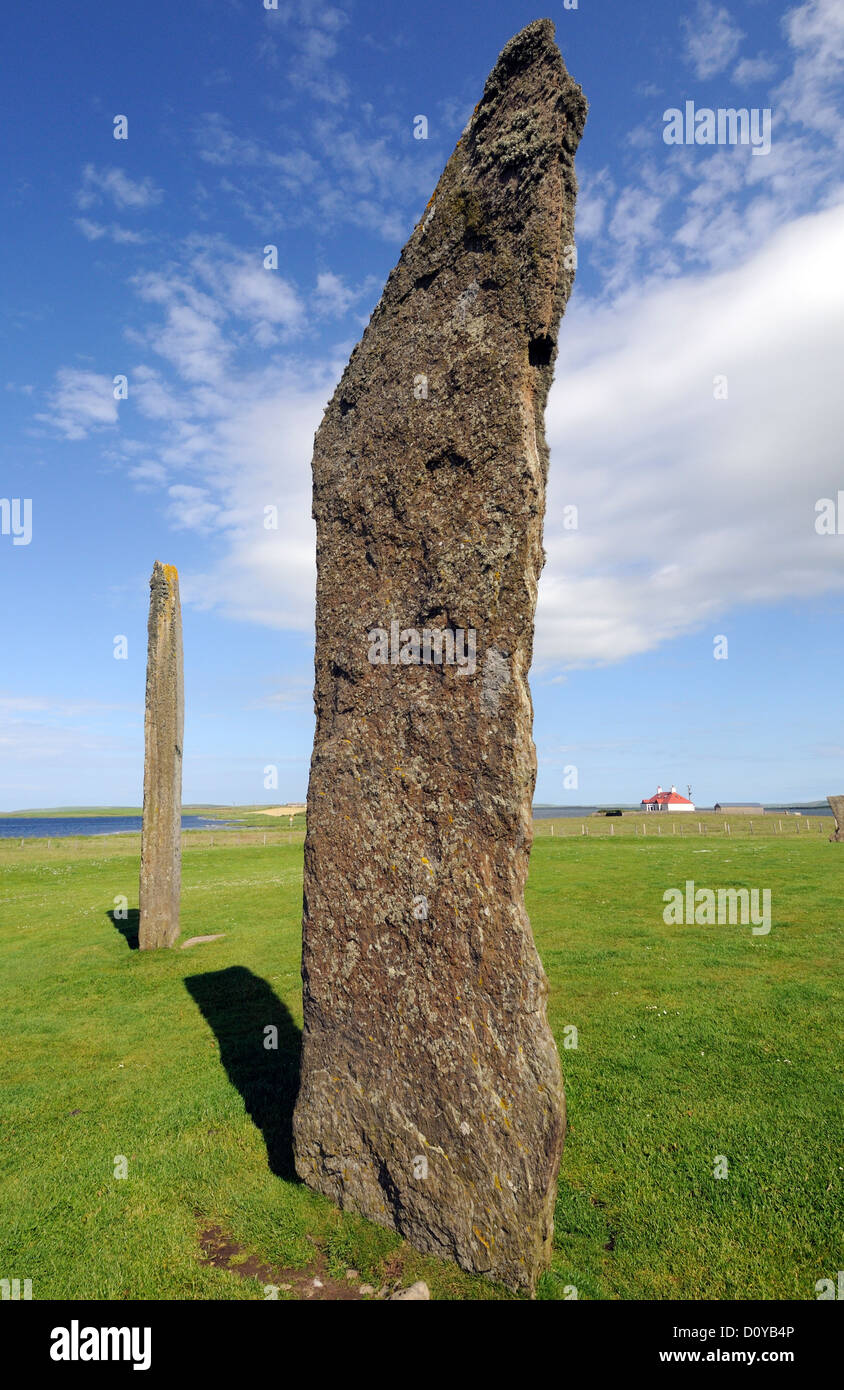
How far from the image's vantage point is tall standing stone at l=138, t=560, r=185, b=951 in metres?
12.4

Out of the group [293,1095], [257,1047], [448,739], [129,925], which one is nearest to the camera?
[448,739]

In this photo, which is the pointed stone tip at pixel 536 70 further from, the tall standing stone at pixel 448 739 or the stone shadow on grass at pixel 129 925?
the stone shadow on grass at pixel 129 925

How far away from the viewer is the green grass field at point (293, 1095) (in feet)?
14.3

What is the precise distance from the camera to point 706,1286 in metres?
4.06

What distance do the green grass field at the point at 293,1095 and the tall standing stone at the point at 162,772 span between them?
0.77m

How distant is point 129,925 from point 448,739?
1227cm

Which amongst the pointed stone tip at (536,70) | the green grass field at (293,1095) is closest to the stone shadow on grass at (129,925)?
the green grass field at (293,1095)

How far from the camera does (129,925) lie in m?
14.7

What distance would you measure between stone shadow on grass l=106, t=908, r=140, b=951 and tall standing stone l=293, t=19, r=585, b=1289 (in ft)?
29.5

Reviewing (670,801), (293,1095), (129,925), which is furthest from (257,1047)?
(670,801)

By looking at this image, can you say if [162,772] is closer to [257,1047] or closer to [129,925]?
[129,925]

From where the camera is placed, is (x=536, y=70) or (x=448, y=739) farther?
(x=536, y=70)

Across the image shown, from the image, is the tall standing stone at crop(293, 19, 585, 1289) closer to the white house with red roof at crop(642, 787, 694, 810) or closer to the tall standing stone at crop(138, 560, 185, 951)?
the tall standing stone at crop(138, 560, 185, 951)
